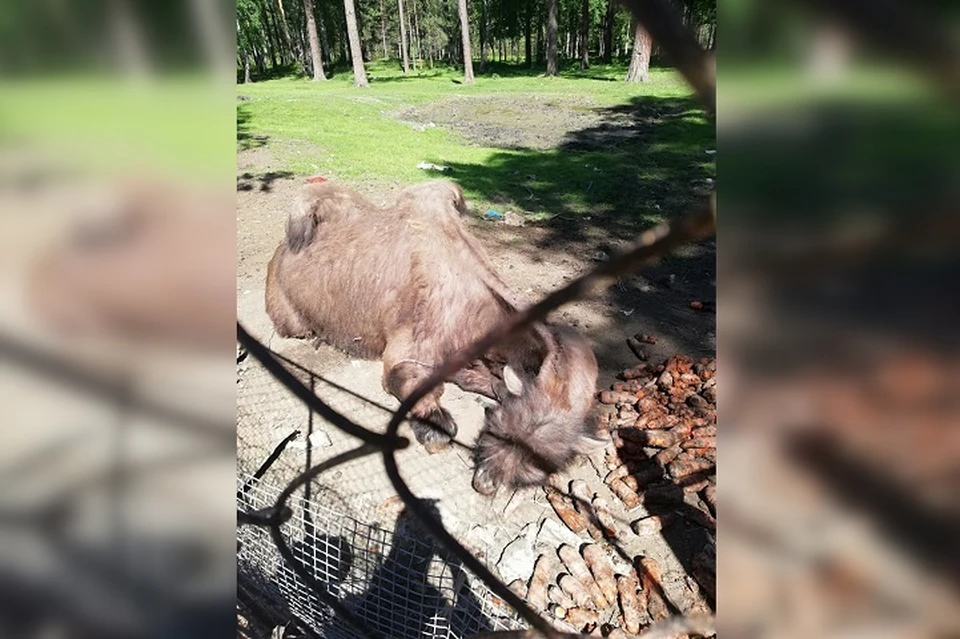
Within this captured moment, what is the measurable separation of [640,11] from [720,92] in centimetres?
9

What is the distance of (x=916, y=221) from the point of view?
45 centimetres

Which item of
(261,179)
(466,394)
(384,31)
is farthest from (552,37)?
(384,31)

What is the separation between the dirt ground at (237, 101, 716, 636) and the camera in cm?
293

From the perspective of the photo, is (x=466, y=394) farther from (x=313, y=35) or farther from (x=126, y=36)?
(x=313, y=35)

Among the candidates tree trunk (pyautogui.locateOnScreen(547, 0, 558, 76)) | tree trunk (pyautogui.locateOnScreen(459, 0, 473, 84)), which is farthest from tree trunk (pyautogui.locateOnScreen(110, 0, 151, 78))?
tree trunk (pyautogui.locateOnScreen(547, 0, 558, 76))

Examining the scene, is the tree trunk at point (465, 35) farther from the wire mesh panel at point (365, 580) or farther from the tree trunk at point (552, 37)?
the wire mesh panel at point (365, 580)

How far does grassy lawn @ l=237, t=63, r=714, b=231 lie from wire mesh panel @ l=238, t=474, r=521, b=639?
10.5 feet

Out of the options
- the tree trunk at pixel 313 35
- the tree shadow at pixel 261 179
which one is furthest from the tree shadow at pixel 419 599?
the tree trunk at pixel 313 35

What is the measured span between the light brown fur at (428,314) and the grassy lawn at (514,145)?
1.78 meters

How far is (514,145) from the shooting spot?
1212 centimetres

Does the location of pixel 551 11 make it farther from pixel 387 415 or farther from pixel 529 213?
pixel 387 415

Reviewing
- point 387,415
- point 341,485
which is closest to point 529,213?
point 387,415

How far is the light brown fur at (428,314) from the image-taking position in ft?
10.5

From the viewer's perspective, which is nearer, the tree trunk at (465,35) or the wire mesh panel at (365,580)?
the wire mesh panel at (365,580)
